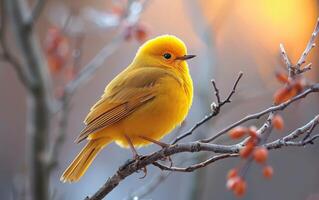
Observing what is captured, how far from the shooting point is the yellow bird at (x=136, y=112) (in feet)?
11.0

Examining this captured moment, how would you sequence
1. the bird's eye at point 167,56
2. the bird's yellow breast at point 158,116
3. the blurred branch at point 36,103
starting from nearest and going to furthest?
the bird's yellow breast at point 158,116 < the blurred branch at point 36,103 < the bird's eye at point 167,56

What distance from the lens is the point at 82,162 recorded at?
11.2 ft

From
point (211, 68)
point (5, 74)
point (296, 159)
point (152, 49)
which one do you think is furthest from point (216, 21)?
point (5, 74)

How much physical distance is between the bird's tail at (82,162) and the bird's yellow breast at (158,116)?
0.42ft

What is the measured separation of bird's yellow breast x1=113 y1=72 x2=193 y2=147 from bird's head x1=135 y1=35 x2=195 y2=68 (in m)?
0.41

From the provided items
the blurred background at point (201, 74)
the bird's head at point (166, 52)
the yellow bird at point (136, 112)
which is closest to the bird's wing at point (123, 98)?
the yellow bird at point (136, 112)

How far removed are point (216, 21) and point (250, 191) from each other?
7.62 ft

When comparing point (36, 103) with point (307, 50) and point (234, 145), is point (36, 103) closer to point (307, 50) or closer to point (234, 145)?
point (234, 145)

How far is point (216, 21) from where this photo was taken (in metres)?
5.49

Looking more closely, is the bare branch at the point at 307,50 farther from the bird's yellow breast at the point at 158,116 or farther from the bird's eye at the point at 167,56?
the bird's eye at the point at 167,56

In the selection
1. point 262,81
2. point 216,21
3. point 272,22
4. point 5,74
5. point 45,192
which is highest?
point 5,74

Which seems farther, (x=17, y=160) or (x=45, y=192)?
(x=17, y=160)

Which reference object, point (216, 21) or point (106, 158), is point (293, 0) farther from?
point (106, 158)

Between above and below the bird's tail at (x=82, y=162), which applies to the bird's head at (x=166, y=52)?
above
